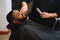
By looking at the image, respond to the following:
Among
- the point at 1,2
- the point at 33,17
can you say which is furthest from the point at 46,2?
the point at 1,2

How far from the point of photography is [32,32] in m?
1.06

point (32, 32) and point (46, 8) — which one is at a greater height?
point (46, 8)

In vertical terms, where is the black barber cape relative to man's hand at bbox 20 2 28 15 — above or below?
below

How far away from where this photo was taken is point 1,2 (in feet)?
8.57

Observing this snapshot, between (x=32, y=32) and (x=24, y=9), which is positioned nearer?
(x=32, y=32)

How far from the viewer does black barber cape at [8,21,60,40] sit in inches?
40.3

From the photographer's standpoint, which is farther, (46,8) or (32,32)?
(46,8)

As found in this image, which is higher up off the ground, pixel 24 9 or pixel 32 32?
pixel 24 9

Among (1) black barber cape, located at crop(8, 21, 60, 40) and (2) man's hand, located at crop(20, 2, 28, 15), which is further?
(2) man's hand, located at crop(20, 2, 28, 15)

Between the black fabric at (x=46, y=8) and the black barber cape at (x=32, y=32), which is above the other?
the black fabric at (x=46, y=8)

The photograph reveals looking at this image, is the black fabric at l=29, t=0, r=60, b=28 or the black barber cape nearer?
the black barber cape

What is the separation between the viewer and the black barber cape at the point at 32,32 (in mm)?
1022

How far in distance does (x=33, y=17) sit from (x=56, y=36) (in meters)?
0.30

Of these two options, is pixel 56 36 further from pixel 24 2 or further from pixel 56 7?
pixel 24 2
